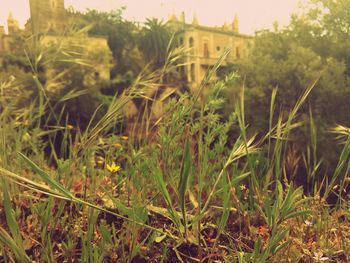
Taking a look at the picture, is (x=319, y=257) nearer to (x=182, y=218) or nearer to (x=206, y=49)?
(x=182, y=218)

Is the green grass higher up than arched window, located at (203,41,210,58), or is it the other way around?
arched window, located at (203,41,210,58)

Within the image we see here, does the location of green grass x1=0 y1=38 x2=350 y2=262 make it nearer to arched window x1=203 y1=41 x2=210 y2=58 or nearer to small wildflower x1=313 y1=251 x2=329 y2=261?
small wildflower x1=313 y1=251 x2=329 y2=261

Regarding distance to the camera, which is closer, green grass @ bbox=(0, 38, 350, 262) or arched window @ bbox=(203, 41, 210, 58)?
green grass @ bbox=(0, 38, 350, 262)

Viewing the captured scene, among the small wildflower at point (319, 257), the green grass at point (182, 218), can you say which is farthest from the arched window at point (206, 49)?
the small wildflower at point (319, 257)

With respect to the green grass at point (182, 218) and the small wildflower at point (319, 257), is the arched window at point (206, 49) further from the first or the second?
the small wildflower at point (319, 257)

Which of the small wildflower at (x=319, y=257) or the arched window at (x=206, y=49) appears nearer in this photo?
the small wildflower at (x=319, y=257)

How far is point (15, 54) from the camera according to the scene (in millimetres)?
15109

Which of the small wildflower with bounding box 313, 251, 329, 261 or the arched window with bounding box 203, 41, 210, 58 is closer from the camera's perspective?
the small wildflower with bounding box 313, 251, 329, 261

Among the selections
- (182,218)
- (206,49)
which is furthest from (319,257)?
(206,49)

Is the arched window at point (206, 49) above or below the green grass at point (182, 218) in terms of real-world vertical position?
above

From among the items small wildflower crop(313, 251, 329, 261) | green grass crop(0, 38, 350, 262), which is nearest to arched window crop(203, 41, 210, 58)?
green grass crop(0, 38, 350, 262)

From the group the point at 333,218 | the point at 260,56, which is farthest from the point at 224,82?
the point at 260,56

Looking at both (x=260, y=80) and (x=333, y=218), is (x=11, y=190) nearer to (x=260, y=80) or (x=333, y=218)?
(x=333, y=218)

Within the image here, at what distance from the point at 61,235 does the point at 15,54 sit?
1586 cm
